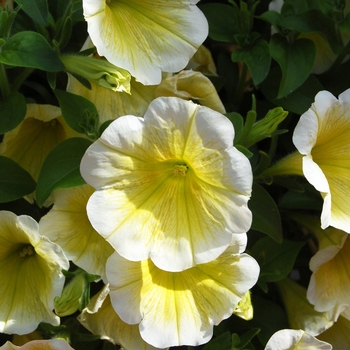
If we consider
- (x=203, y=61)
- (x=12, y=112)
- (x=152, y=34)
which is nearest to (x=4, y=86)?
(x=12, y=112)

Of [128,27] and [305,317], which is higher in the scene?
[128,27]

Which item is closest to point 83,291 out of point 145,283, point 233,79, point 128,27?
point 145,283

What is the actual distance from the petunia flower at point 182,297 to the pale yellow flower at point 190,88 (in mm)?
275

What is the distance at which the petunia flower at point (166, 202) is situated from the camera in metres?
0.72

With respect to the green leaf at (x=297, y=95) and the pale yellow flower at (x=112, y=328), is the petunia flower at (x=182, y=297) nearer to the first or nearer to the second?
the pale yellow flower at (x=112, y=328)

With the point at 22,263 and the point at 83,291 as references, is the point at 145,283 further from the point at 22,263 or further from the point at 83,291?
the point at 22,263

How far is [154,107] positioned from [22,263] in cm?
42

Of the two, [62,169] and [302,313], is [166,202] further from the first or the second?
[302,313]

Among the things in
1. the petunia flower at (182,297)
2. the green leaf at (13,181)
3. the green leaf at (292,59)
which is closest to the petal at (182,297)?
the petunia flower at (182,297)

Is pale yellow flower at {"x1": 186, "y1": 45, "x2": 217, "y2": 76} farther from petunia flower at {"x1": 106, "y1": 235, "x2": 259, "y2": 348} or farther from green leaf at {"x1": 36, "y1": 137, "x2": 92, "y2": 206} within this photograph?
petunia flower at {"x1": 106, "y1": 235, "x2": 259, "y2": 348}

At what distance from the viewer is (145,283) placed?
2.70ft

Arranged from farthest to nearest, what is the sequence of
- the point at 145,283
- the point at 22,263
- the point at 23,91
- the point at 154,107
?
the point at 23,91
the point at 22,263
the point at 145,283
the point at 154,107

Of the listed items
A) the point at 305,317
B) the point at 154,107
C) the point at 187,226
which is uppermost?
the point at 154,107

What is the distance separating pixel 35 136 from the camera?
3.32 feet
